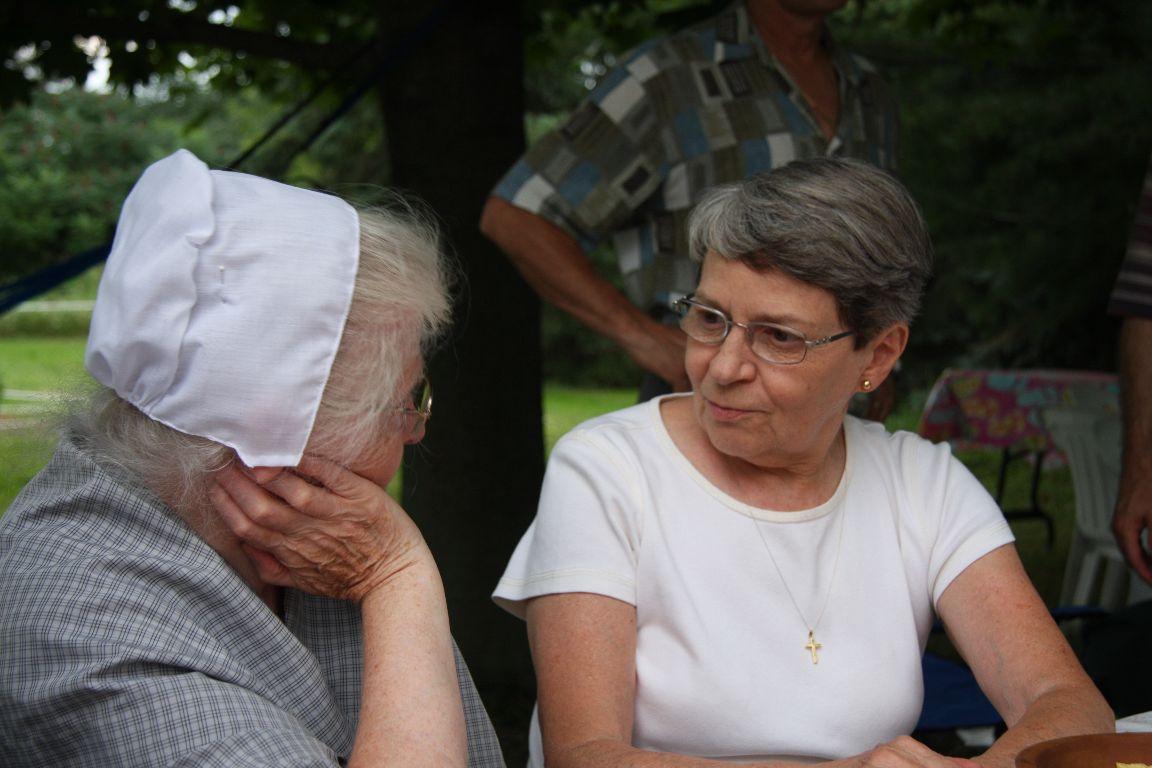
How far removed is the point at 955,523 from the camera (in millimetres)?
2258

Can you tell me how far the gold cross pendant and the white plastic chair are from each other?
317 centimetres

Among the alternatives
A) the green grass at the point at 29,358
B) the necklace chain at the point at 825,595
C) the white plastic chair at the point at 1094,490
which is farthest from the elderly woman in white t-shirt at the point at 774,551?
the green grass at the point at 29,358

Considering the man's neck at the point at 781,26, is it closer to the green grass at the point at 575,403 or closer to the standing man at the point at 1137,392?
the standing man at the point at 1137,392

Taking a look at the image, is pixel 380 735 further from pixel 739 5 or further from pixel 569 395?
pixel 569 395

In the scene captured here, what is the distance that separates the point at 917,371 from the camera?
11367 millimetres

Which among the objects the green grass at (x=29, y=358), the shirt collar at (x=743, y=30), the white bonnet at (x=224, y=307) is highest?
the shirt collar at (x=743, y=30)

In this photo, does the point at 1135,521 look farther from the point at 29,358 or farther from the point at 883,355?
the point at 29,358

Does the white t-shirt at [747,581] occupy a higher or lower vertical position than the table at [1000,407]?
higher

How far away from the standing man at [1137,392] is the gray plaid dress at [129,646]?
2.03m

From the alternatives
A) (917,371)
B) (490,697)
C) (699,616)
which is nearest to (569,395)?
(917,371)

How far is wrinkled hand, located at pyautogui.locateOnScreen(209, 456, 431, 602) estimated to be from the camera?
167 centimetres

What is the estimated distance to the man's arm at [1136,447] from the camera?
2922 mm

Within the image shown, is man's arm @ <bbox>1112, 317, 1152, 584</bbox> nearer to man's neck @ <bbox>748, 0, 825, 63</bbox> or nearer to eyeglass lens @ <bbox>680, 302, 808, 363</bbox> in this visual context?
→ man's neck @ <bbox>748, 0, 825, 63</bbox>

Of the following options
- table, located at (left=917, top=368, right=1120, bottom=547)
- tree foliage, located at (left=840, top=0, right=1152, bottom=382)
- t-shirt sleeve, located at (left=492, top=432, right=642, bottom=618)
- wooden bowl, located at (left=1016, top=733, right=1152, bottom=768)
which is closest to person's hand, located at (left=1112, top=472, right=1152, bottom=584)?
wooden bowl, located at (left=1016, top=733, right=1152, bottom=768)
